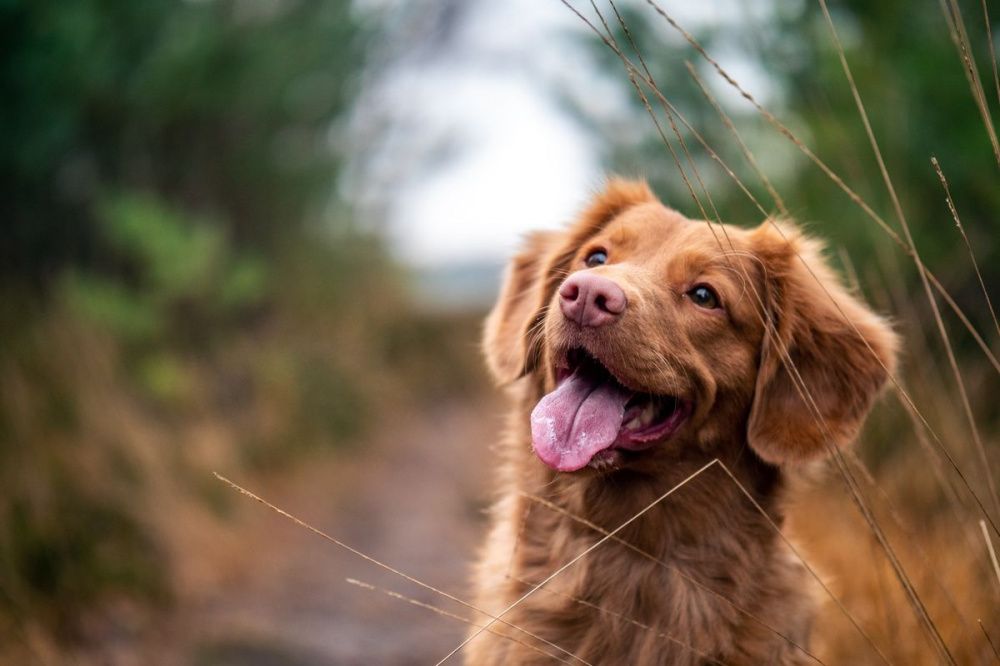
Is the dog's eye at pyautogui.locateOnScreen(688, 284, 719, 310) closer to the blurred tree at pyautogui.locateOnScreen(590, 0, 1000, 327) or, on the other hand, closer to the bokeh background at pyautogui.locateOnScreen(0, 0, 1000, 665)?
the bokeh background at pyautogui.locateOnScreen(0, 0, 1000, 665)

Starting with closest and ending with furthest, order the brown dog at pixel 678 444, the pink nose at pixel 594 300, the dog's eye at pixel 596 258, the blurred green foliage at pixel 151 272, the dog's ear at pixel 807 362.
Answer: the pink nose at pixel 594 300 → the brown dog at pixel 678 444 → the dog's ear at pixel 807 362 → the dog's eye at pixel 596 258 → the blurred green foliage at pixel 151 272

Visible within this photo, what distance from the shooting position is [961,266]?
4.63 metres

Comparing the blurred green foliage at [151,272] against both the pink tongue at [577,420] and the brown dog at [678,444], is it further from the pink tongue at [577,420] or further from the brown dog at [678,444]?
the pink tongue at [577,420]

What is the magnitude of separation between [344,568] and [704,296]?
3342mm

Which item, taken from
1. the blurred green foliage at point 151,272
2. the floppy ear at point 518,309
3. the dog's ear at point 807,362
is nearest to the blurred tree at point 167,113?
the blurred green foliage at point 151,272

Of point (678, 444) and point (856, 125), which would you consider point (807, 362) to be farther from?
point (856, 125)

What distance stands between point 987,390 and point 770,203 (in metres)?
1.60

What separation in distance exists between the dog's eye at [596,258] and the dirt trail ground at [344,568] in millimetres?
1841

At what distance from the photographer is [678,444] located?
233 centimetres

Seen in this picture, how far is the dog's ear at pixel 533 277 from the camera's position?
2727 millimetres

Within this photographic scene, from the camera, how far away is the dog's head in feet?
6.93

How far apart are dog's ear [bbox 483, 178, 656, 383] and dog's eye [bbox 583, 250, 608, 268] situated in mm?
86

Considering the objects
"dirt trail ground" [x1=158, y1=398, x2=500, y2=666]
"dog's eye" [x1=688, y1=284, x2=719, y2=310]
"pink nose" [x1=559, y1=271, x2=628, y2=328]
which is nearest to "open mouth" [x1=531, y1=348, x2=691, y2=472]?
"pink nose" [x1=559, y1=271, x2=628, y2=328]

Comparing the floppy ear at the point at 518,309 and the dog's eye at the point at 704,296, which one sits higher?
the dog's eye at the point at 704,296
